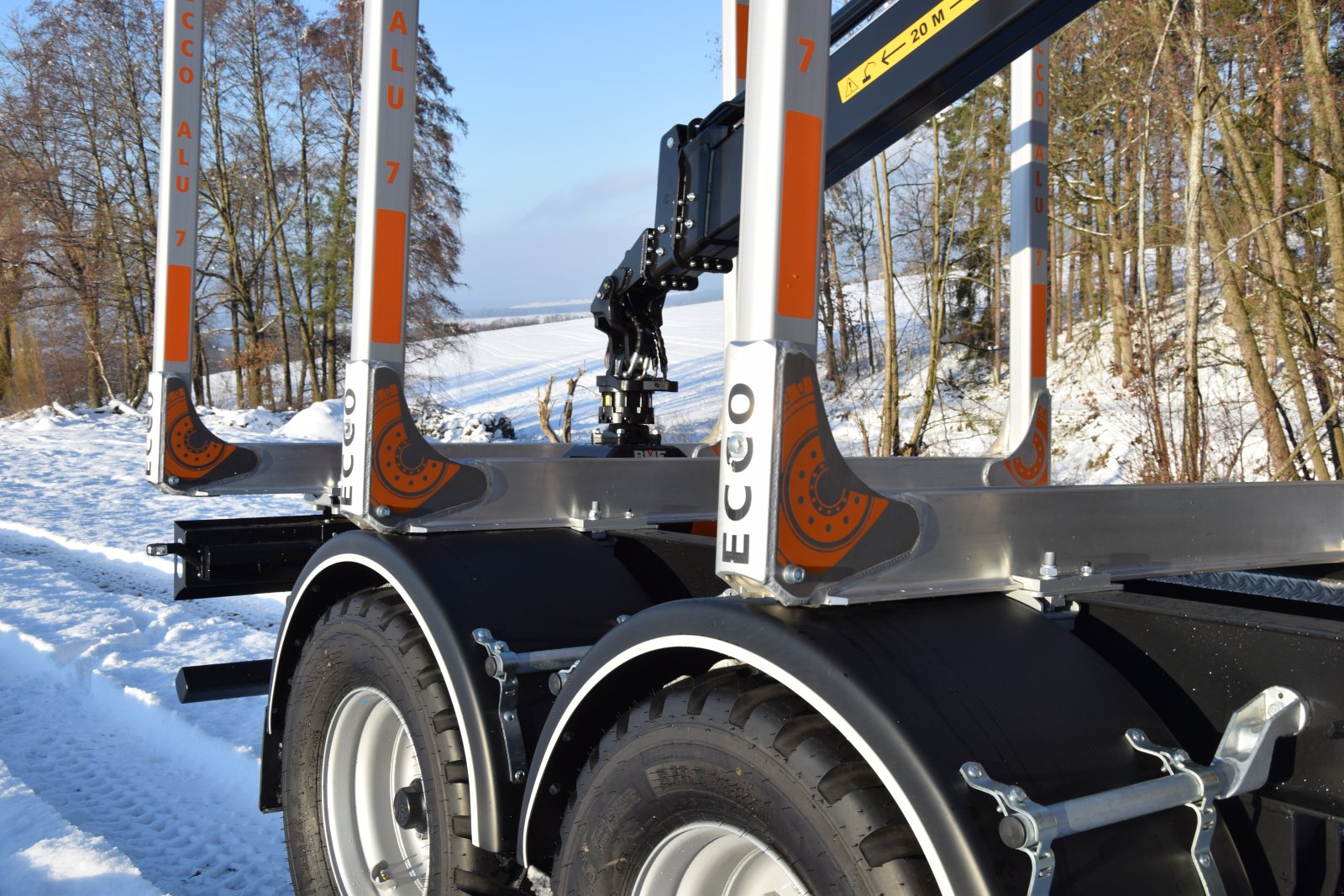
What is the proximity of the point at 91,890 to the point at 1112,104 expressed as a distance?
12.0 metres

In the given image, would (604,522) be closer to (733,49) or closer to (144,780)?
(733,49)

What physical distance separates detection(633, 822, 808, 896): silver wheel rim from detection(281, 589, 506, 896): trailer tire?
0.90 m

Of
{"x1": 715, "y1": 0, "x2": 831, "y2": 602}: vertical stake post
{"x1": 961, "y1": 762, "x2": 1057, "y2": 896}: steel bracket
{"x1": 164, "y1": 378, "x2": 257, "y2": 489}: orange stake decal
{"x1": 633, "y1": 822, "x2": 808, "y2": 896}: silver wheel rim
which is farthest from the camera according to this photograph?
{"x1": 164, "y1": 378, "x2": 257, "y2": 489}: orange stake decal

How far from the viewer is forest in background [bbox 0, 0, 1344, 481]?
8430mm

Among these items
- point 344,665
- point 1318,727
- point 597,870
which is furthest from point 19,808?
point 1318,727

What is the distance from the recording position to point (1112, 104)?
1191 cm

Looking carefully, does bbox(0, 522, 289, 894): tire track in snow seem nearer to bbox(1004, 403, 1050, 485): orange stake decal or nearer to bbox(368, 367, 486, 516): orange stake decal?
bbox(368, 367, 486, 516): orange stake decal

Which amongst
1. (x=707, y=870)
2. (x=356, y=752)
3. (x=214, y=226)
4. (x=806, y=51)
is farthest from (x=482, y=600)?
(x=214, y=226)

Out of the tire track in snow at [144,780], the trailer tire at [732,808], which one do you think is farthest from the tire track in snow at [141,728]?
the trailer tire at [732,808]

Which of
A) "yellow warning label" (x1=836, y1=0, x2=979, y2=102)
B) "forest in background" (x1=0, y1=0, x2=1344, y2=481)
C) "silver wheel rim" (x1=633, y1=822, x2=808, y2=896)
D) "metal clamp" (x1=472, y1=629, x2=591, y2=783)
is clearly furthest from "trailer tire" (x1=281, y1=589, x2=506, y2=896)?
"forest in background" (x1=0, y1=0, x2=1344, y2=481)

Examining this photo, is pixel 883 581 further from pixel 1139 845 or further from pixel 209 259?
pixel 209 259

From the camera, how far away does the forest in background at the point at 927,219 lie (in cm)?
843

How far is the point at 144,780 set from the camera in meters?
4.21

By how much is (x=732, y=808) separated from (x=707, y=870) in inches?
9.3
